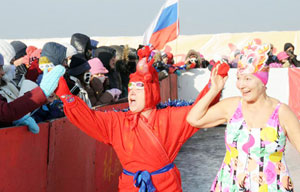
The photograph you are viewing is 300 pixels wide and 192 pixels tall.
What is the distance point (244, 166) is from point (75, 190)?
2072mm

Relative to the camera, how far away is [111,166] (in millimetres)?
5758

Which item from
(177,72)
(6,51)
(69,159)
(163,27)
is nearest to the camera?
(69,159)

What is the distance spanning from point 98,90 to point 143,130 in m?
2.64

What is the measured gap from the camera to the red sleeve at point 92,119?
3439mm

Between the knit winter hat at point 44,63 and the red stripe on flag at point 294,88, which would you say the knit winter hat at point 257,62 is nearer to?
the knit winter hat at point 44,63

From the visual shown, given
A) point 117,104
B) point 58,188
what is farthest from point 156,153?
point 117,104

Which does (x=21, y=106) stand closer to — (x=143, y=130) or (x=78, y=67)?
(x=143, y=130)

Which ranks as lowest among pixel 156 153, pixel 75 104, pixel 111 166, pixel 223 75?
pixel 111 166

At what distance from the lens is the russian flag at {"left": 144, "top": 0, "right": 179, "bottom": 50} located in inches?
255

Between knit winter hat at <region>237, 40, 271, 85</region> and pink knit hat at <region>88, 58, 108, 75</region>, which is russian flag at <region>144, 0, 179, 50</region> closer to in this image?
pink knit hat at <region>88, 58, 108, 75</region>

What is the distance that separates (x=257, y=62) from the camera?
3.21 m

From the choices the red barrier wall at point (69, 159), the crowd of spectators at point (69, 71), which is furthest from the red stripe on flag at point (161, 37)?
the red barrier wall at point (69, 159)

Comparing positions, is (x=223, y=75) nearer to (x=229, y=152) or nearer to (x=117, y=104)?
(x=229, y=152)

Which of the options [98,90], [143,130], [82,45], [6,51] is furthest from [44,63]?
[82,45]
